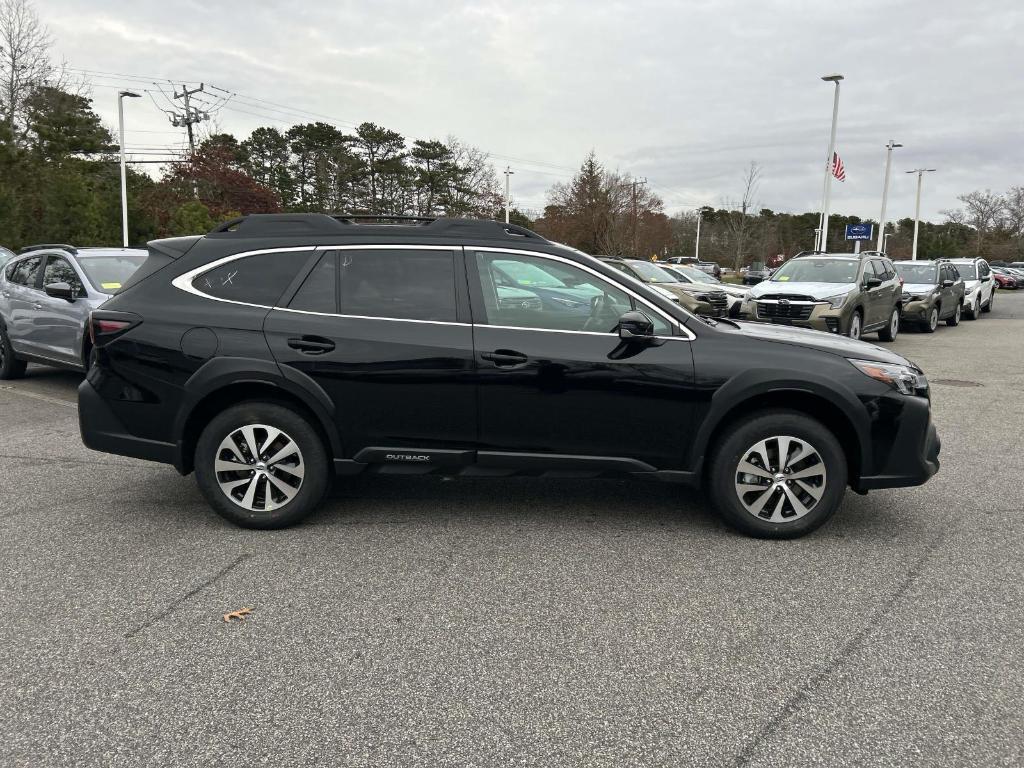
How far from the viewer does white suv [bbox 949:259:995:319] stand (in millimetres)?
22562

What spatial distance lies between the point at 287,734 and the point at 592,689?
111 centimetres

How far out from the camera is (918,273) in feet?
63.2

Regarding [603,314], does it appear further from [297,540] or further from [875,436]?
[297,540]

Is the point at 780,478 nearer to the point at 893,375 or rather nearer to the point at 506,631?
the point at 893,375

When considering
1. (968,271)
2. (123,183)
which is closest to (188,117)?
(123,183)

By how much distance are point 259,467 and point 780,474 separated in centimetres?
300

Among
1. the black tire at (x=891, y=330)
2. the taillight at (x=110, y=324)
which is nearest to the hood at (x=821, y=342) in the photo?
the taillight at (x=110, y=324)

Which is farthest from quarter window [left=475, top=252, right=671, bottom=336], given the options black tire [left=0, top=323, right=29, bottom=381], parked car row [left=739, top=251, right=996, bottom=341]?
black tire [left=0, top=323, right=29, bottom=381]

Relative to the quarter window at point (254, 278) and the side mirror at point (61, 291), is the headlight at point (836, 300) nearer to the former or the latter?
the quarter window at point (254, 278)

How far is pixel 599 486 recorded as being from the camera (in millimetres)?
5672

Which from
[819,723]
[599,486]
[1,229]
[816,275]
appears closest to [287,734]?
[819,723]

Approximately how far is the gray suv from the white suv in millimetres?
21249

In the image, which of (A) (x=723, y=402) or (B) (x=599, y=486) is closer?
(A) (x=723, y=402)

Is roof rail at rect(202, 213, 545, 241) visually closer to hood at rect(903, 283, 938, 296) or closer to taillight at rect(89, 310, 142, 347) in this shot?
taillight at rect(89, 310, 142, 347)
